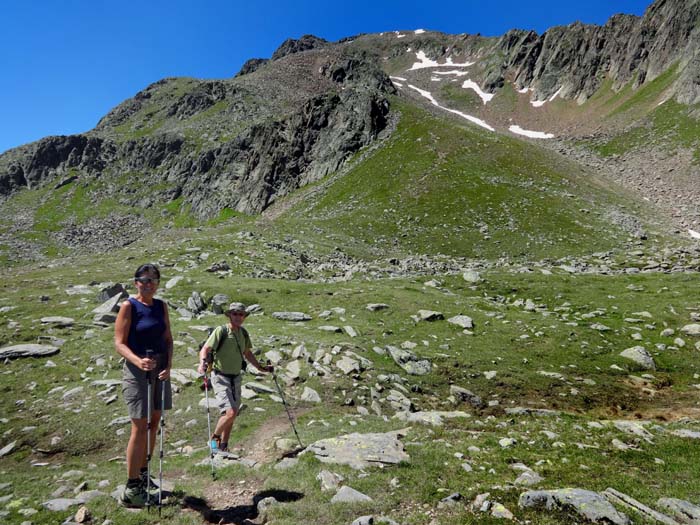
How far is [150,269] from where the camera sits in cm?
808

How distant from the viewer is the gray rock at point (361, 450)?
9227 millimetres

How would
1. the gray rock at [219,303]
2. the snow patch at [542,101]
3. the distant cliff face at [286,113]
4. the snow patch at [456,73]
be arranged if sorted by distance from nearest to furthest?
the gray rock at [219,303], the distant cliff face at [286,113], the snow patch at [542,101], the snow patch at [456,73]

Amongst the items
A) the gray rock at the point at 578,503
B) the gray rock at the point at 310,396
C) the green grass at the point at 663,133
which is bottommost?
the gray rock at the point at 310,396

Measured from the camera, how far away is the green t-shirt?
10.3 metres

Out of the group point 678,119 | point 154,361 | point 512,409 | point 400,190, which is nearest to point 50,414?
point 154,361

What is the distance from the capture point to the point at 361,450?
9.74 m

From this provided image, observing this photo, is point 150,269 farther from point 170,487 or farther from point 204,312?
point 204,312

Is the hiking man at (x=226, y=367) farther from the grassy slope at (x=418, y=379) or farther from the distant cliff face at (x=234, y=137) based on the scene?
the distant cliff face at (x=234, y=137)

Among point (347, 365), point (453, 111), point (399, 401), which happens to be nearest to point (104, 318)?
point (347, 365)

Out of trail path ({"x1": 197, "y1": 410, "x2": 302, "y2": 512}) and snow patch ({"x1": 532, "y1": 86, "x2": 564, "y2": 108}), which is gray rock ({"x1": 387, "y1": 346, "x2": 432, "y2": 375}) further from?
snow patch ({"x1": 532, "y1": 86, "x2": 564, "y2": 108})

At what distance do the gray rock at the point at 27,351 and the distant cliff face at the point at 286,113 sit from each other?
6383 cm

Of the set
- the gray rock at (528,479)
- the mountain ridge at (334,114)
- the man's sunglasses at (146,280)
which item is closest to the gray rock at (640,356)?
the gray rock at (528,479)

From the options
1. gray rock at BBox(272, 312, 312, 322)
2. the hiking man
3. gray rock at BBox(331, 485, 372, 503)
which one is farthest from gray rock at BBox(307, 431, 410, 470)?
gray rock at BBox(272, 312, 312, 322)

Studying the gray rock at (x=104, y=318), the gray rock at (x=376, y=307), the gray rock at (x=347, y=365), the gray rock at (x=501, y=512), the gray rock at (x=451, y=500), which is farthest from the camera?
the gray rock at (x=376, y=307)
